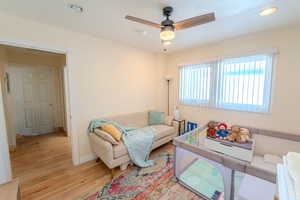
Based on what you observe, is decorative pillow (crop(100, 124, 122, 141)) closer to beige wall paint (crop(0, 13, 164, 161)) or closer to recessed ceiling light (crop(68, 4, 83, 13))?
beige wall paint (crop(0, 13, 164, 161))

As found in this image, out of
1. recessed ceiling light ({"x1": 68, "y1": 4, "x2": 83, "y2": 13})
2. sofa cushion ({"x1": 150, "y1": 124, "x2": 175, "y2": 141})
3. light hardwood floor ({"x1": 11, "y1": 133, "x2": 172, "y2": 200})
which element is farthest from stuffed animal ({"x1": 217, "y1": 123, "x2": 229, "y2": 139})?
recessed ceiling light ({"x1": 68, "y1": 4, "x2": 83, "y2": 13})

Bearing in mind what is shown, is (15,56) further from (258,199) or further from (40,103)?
(258,199)

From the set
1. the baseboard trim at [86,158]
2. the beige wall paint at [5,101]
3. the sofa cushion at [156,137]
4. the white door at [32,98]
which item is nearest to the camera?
the sofa cushion at [156,137]

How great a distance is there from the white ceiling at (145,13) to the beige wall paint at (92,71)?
0.18 metres

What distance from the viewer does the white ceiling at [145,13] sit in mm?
1486

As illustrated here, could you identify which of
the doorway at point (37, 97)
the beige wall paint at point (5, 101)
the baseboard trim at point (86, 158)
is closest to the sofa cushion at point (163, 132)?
the baseboard trim at point (86, 158)

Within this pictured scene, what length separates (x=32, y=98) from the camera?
3811mm

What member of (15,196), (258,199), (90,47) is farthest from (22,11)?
(258,199)

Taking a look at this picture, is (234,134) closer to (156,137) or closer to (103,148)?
(156,137)

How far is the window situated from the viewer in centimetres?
234

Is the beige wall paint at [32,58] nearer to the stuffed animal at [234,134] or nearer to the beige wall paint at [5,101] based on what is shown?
the beige wall paint at [5,101]

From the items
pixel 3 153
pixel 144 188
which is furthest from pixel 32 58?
pixel 144 188

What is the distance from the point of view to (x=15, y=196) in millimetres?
1075

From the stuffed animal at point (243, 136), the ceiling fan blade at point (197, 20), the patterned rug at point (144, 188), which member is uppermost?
A: the ceiling fan blade at point (197, 20)
